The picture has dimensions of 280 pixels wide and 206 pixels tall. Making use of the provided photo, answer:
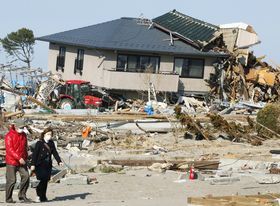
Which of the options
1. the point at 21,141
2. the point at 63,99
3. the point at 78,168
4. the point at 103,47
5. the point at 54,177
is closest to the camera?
the point at 21,141

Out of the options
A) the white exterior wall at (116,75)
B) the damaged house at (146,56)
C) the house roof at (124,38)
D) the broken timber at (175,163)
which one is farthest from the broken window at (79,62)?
the broken timber at (175,163)

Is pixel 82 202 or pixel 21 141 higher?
pixel 21 141

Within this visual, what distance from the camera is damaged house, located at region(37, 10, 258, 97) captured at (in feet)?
138

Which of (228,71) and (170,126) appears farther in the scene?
(228,71)

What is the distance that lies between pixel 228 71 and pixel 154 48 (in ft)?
15.9

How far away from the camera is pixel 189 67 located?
43625 millimetres

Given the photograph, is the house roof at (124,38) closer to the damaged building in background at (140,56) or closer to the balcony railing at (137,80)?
the damaged building in background at (140,56)

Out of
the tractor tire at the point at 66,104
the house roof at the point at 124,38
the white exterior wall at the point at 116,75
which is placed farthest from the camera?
the house roof at the point at 124,38

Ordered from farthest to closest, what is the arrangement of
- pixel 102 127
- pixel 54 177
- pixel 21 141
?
pixel 102 127
pixel 54 177
pixel 21 141

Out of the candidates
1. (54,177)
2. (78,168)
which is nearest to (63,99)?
(78,168)

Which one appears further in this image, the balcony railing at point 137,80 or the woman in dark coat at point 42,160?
the balcony railing at point 137,80

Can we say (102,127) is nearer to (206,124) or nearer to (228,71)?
(206,124)

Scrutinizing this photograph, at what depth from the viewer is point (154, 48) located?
42.5m

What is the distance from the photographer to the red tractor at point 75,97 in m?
38.3
